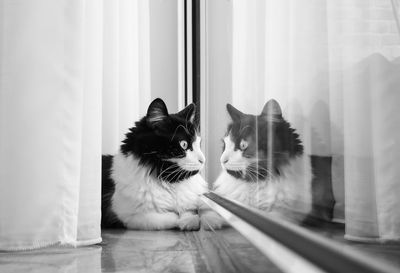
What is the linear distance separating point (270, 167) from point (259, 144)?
0.14 metres

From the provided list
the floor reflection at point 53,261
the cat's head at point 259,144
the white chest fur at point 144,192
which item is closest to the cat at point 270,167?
the cat's head at point 259,144

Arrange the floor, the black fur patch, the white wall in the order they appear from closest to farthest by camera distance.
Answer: the floor < the black fur patch < the white wall

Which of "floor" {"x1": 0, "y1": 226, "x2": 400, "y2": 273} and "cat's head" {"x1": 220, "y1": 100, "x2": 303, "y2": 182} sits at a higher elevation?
"cat's head" {"x1": 220, "y1": 100, "x2": 303, "y2": 182}

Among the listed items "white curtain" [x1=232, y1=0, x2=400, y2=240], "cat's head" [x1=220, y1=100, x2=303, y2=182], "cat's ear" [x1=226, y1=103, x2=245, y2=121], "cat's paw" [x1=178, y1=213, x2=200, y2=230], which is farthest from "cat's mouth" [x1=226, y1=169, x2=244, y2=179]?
"white curtain" [x1=232, y1=0, x2=400, y2=240]

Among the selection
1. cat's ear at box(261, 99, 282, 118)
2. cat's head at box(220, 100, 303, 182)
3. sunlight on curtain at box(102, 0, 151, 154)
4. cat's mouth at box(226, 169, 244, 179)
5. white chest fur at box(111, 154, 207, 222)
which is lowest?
white chest fur at box(111, 154, 207, 222)

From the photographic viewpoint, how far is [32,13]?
97 cm

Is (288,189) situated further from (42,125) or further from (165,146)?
(165,146)

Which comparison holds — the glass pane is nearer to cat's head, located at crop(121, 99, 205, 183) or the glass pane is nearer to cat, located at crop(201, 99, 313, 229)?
cat, located at crop(201, 99, 313, 229)

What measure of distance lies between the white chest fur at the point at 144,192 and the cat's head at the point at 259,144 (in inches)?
13.8

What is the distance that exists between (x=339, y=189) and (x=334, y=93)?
0.07m

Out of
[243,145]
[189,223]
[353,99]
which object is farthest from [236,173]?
[353,99]

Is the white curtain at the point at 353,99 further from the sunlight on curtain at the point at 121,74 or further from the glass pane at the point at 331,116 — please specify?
the sunlight on curtain at the point at 121,74

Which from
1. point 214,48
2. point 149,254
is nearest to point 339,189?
point 149,254

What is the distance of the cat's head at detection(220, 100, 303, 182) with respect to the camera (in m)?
0.54
